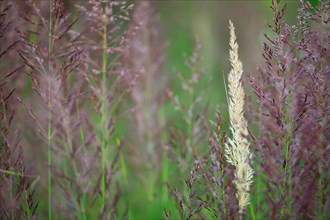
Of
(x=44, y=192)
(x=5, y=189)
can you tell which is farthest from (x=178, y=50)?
(x=5, y=189)

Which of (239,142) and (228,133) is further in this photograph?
(228,133)

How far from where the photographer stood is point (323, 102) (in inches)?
81.2

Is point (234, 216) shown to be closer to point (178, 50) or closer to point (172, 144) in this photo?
point (172, 144)

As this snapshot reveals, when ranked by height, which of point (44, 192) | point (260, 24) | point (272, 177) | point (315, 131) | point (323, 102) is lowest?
point (44, 192)

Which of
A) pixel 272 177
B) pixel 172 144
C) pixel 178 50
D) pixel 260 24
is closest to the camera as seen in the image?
pixel 272 177

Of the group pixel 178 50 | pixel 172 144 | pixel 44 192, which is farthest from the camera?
pixel 178 50

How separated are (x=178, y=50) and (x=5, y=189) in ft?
22.6

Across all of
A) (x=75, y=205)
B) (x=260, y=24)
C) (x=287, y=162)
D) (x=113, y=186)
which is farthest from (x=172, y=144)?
(x=260, y=24)

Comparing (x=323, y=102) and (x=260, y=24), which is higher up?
(x=260, y=24)

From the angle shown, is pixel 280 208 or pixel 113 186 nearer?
pixel 280 208

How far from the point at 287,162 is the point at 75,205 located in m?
1.23

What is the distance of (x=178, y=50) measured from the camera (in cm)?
905

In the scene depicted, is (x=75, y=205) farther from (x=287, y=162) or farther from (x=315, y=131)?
(x=315, y=131)

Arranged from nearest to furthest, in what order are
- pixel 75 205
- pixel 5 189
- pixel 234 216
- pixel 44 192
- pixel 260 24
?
pixel 234 216 → pixel 75 205 → pixel 5 189 → pixel 44 192 → pixel 260 24
